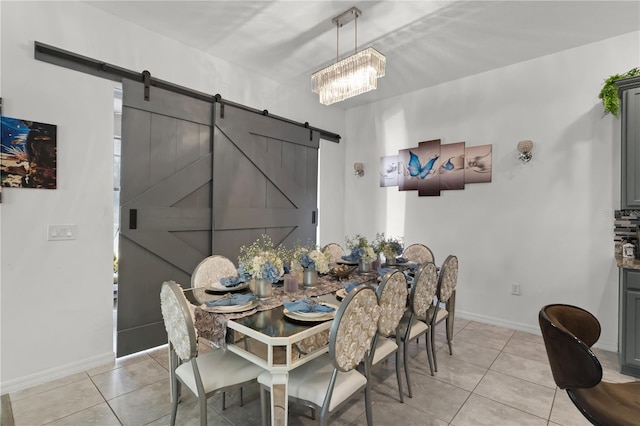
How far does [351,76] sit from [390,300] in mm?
1822

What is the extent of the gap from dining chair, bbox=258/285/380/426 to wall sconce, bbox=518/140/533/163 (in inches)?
113

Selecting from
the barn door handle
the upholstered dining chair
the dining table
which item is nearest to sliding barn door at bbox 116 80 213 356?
the barn door handle

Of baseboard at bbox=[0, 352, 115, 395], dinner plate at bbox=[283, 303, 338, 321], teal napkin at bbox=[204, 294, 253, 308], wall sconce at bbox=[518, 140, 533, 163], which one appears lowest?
baseboard at bbox=[0, 352, 115, 395]

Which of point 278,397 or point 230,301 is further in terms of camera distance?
point 230,301

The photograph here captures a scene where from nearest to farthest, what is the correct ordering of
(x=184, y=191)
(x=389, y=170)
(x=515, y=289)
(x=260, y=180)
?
1. (x=184, y=191)
2. (x=515, y=289)
3. (x=260, y=180)
4. (x=389, y=170)

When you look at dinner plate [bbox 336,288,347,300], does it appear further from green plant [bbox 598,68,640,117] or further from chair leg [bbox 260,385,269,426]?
green plant [bbox 598,68,640,117]

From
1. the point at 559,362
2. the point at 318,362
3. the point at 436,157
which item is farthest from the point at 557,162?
the point at 318,362

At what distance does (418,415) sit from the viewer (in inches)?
80.7

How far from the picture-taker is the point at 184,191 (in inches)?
125

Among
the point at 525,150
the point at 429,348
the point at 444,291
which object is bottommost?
the point at 429,348

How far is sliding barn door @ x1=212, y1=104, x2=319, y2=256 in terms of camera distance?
3.46m

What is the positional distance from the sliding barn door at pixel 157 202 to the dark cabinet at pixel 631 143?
384cm

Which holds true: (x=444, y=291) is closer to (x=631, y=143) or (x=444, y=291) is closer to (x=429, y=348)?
(x=429, y=348)

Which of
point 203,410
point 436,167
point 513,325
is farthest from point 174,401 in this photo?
point 436,167
